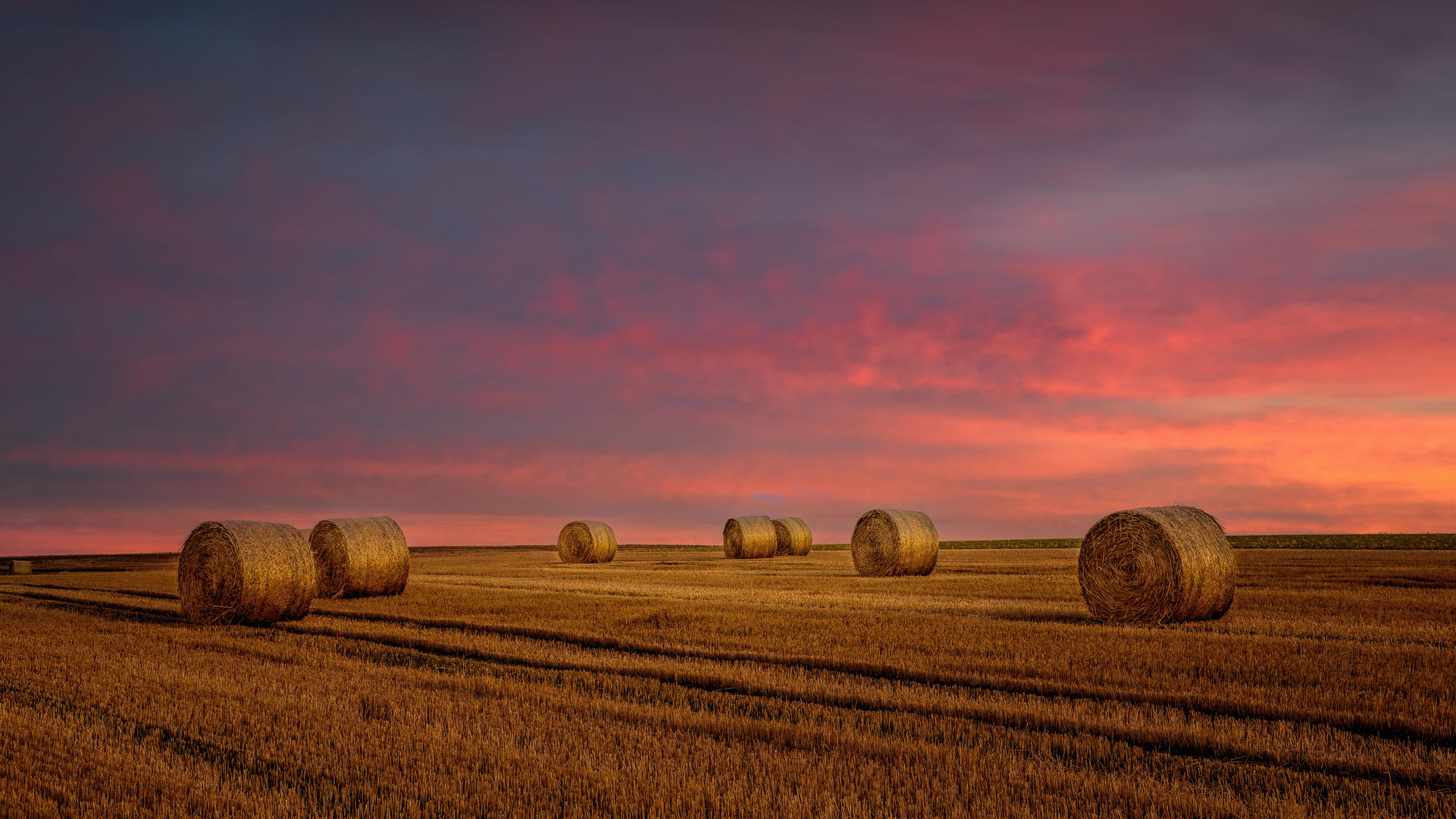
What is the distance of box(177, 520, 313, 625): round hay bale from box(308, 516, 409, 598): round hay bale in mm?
3262

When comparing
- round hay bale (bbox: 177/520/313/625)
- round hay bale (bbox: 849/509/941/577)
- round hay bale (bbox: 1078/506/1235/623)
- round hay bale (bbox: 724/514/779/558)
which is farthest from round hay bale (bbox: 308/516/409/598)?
round hay bale (bbox: 724/514/779/558)

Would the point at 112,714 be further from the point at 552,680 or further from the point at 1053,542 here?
the point at 1053,542

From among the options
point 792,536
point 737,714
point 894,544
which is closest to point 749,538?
point 792,536

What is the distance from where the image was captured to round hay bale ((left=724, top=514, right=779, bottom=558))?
3734 centimetres

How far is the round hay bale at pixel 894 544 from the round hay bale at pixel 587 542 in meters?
11.7

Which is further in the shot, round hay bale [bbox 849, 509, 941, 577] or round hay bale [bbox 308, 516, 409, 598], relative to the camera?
round hay bale [bbox 849, 509, 941, 577]

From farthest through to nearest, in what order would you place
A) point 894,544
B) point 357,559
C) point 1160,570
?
1. point 894,544
2. point 357,559
3. point 1160,570

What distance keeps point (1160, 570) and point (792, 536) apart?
2562 cm

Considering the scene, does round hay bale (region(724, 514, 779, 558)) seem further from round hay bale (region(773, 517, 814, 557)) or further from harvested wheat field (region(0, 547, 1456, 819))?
harvested wheat field (region(0, 547, 1456, 819))

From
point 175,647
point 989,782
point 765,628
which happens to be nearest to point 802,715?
point 989,782

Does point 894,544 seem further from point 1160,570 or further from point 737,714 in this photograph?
point 737,714

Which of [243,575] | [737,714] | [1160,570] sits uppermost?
[243,575]

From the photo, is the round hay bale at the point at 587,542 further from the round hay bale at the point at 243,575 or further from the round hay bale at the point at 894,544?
the round hay bale at the point at 243,575

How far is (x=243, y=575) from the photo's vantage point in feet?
51.1
